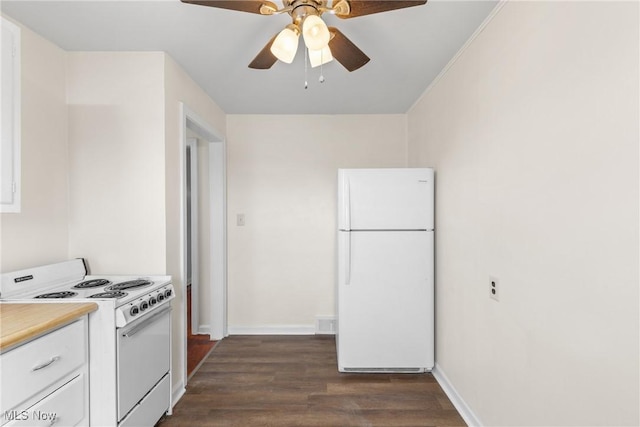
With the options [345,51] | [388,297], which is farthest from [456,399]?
[345,51]

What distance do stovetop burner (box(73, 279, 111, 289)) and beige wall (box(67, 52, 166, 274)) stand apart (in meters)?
0.15

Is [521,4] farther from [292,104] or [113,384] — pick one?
[113,384]

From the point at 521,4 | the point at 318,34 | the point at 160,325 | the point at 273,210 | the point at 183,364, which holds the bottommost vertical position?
the point at 183,364

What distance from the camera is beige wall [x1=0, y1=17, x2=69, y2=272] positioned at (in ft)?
5.87

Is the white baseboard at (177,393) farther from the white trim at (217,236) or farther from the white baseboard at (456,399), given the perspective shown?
the white baseboard at (456,399)

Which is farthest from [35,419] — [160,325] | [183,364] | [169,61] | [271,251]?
[271,251]

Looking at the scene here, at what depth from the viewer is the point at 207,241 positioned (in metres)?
3.54

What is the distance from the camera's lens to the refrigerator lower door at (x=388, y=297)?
2568 millimetres

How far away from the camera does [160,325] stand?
193 centimetres

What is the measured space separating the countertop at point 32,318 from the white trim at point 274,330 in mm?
2124

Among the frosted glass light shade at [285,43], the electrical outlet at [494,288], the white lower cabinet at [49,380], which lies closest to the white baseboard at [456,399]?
the electrical outlet at [494,288]

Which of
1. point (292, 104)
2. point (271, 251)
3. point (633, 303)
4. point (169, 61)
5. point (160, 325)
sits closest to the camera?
point (633, 303)

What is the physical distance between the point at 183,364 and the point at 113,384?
2.99 feet

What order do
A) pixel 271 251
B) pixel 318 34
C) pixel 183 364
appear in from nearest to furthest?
pixel 318 34, pixel 183 364, pixel 271 251
